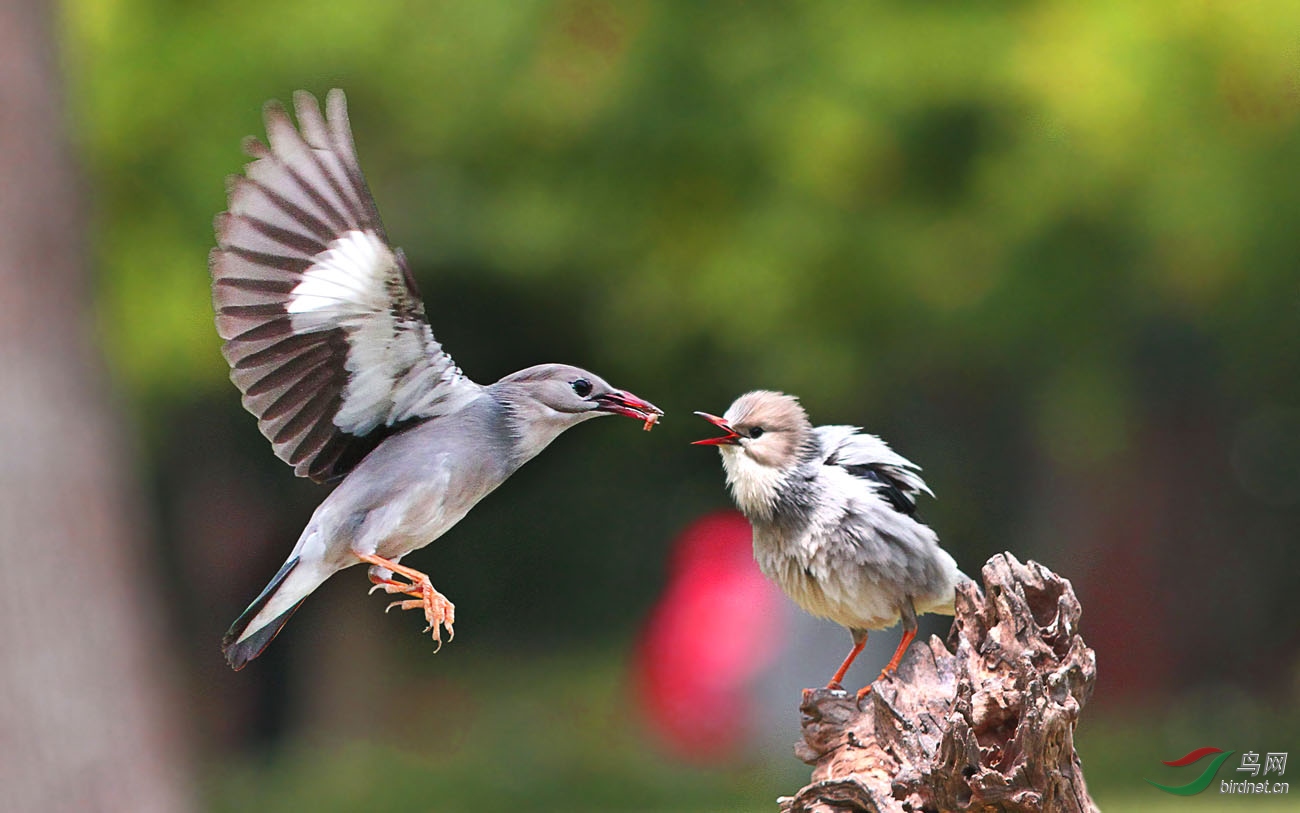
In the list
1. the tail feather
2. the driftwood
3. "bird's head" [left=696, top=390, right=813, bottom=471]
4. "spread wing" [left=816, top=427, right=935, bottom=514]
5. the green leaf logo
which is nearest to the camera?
the tail feather

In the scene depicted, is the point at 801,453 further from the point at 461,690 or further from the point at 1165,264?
the point at 461,690

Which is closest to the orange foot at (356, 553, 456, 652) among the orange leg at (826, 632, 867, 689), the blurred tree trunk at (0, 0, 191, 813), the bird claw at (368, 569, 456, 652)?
the bird claw at (368, 569, 456, 652)

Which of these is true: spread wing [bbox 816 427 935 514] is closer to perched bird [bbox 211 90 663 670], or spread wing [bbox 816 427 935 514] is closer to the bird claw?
perched bird [bbox 211 90 663 670]

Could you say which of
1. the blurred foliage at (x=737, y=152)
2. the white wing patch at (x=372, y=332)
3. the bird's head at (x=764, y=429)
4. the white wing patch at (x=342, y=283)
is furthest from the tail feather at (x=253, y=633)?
the blurred foliage at (x=737, y=152)

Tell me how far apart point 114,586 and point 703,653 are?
4.98 m

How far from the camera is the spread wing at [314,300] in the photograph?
2600 mm

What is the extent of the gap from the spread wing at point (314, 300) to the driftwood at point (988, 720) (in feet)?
5.26

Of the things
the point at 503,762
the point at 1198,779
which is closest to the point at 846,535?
the point at 1198,779

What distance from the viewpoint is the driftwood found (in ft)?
11.6

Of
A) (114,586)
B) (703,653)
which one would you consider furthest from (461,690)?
(114,586)

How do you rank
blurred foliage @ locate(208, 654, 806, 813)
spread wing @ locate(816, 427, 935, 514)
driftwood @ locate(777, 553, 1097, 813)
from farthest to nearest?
blurred foliage @ locate(208, 654, 806, 813), spread wing @ locate(816, 427, 935, 514), driftwood @ locate(777, 553, 1097, 813)

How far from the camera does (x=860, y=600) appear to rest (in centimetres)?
370

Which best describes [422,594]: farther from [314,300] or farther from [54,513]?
[54,513]

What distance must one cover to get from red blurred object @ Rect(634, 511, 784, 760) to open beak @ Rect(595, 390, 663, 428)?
7.96 m
